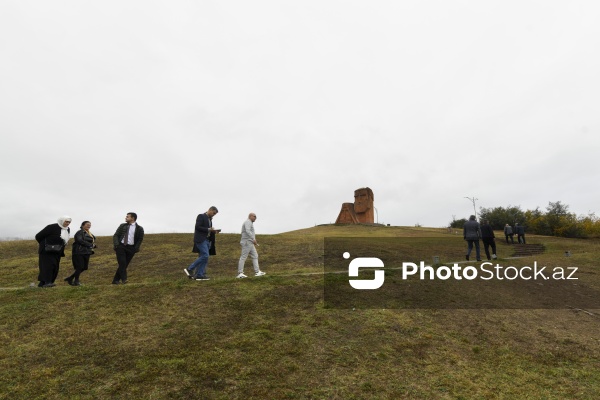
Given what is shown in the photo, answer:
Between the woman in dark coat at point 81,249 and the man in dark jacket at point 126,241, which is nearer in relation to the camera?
the woman in dark coat at point 81,249

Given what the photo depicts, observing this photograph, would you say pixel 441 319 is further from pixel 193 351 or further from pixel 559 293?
pixel 559 293

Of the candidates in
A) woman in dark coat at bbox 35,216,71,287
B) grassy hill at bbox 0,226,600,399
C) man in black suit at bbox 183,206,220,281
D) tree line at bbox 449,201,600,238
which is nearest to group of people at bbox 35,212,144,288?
woman in dark coat at bbox 35,216,71,287

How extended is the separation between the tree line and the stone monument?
17.3 meters

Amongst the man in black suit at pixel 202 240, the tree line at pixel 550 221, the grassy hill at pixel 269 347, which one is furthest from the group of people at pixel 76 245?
the tree line at pixel 550 221

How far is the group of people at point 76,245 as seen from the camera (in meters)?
9.40

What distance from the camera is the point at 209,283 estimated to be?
9.30m

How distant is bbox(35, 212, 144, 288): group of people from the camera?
9398 millimetres

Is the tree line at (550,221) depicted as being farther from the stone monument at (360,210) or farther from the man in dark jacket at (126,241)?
the man in dark jacket at (126,241)

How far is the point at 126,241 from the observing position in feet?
33.0

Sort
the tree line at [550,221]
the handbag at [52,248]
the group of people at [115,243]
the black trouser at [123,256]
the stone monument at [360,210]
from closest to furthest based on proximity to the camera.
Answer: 1. the handbag at [52,248]
2. the group of people at [115,243]
3. the black trouser at [123,256]
4. the tree line at [550,221]
5. the stone monument at [360,210]

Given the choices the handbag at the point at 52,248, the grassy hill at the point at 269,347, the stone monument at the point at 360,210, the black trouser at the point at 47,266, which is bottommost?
the grassy hill at the point at 269,347

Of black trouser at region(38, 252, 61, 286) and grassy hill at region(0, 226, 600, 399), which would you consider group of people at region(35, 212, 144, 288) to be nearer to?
black trouser at region(38, 252, 61, 286)

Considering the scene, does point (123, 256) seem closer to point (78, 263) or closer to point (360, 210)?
point (78, 263)

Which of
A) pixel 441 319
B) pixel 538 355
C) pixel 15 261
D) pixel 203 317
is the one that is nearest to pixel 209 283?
pixel 203 317
